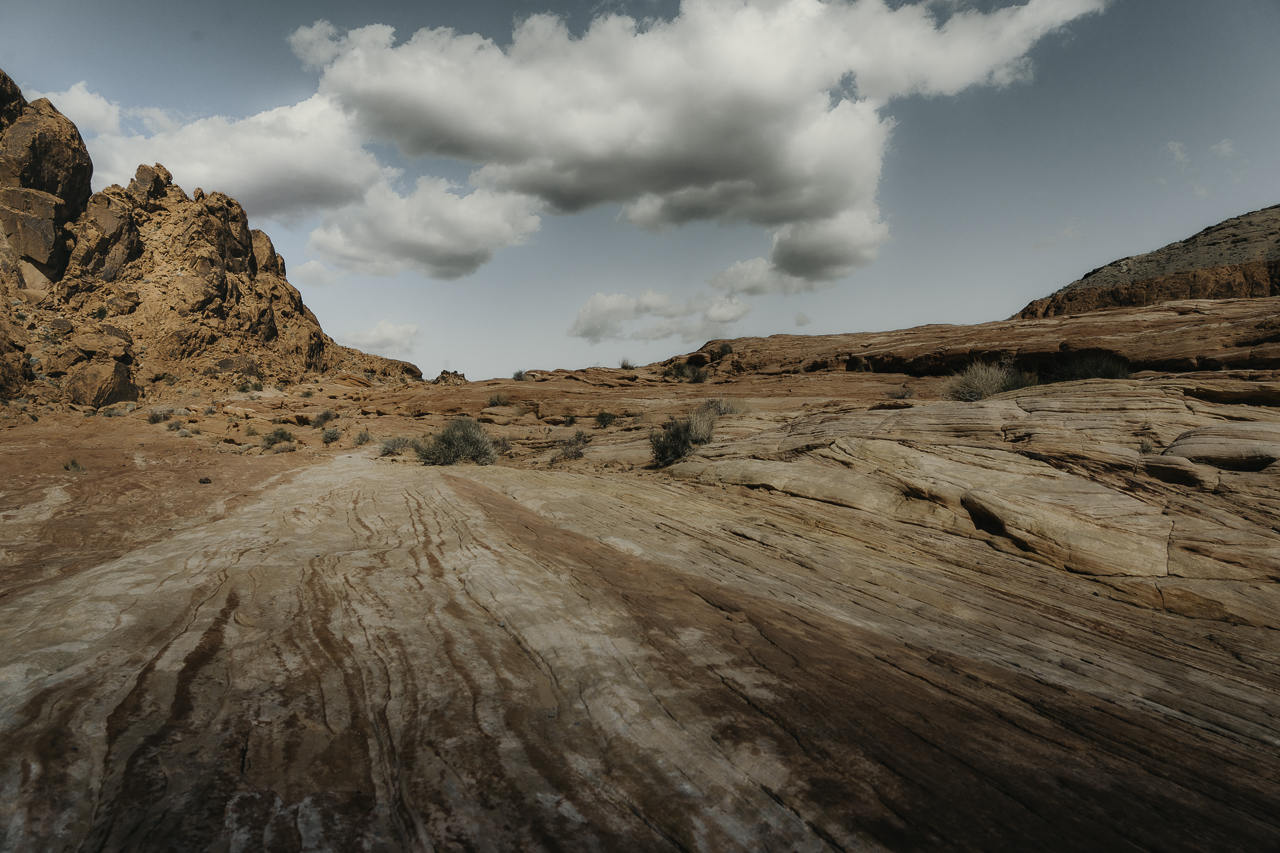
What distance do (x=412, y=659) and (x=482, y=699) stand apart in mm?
677

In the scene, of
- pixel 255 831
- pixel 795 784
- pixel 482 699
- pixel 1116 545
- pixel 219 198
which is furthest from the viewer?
pixel 219 198

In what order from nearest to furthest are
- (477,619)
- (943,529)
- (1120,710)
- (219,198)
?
(1120,710)
(477,619)
(943,529)
(219,198)

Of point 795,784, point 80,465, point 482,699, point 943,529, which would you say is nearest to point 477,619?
point 482,699

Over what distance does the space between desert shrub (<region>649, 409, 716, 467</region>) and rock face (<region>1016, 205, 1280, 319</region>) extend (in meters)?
28.2

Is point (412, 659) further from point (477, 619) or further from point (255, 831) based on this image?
point (255, 831)

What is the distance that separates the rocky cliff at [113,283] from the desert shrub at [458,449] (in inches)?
1004

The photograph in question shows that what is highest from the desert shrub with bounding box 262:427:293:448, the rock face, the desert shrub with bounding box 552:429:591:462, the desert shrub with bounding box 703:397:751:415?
the rock face

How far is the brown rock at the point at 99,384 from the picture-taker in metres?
28.7

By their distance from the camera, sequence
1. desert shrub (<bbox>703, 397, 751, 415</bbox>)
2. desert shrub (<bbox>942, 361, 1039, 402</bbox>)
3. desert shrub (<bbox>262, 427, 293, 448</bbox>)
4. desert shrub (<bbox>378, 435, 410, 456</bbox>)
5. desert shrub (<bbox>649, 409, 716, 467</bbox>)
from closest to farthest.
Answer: desert shrub (<bbox>649, 409, 716, 467</bbox>), desert shrub (<bbox>942, 361, 1039, 402</bbox>), desert shrub (<bbox>703, 397, 751, 415</bbox>), desert shrub (<bbox>378, 435, 410, 456</bbox>), desert shrub (<bbox>262, 427, 293, 448</bbox>)

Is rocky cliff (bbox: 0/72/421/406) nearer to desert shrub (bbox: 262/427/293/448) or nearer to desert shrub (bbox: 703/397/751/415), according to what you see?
desert shrub (bbox: 262/427/293/448)

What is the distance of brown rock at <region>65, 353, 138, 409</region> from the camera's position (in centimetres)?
2869

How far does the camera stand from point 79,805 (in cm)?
189

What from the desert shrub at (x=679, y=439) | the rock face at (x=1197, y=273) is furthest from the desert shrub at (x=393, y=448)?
the rock face at (x=1197, y=273)

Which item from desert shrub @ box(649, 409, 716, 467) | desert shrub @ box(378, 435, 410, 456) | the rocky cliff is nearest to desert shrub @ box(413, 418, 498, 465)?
desert shrub @ box(378, 435, 410, 456)
